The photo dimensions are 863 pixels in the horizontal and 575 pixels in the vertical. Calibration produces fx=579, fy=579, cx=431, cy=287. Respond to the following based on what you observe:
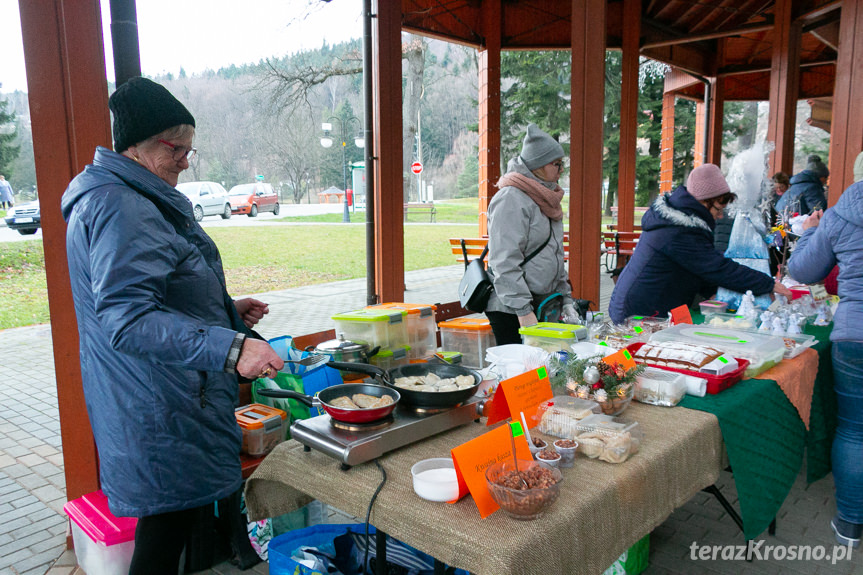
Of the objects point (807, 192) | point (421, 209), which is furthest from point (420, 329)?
point (421, 209)

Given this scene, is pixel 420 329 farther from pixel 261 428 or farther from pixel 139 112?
pixel 139 112

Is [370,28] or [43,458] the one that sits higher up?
[370,28]

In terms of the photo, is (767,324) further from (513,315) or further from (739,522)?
(513,315)

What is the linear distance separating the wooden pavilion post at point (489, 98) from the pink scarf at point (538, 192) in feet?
Result: 22.7

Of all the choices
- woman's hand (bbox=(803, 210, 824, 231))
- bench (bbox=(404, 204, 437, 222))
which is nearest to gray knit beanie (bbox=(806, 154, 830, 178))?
woman's hand (bbox=(803, 210, 824, 231))

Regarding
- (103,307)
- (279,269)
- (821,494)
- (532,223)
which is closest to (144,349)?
(103,307)

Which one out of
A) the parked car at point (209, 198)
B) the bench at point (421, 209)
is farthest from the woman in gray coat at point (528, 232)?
the bench at point (421, 209)

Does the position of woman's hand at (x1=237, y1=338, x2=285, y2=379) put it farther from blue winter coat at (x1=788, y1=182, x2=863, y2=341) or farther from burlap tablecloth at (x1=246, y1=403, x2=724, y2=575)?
blue winter coat at (x1=788, y1=182, x2=863, y2=341)

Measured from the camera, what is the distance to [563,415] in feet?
5.72

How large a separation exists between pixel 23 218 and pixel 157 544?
1320cm

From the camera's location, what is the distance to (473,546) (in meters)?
1.21

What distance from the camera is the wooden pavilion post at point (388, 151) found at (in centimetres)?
525

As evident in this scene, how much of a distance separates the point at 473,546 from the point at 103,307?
1.07 metres

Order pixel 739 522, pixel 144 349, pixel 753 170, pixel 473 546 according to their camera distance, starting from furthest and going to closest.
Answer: pixel 753 170 < pixel 739 522 < pixel 144 349 < pixel 473 546
